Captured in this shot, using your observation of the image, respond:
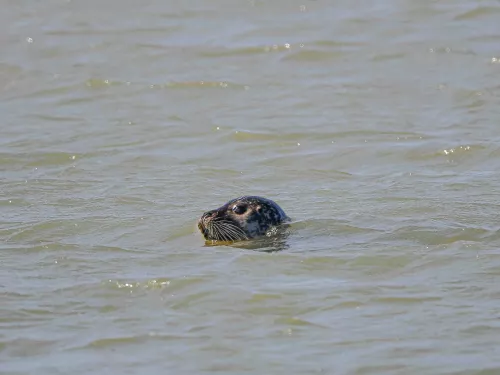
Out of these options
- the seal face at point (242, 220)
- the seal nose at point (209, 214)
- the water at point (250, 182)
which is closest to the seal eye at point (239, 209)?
the seal face at point (242, 220)

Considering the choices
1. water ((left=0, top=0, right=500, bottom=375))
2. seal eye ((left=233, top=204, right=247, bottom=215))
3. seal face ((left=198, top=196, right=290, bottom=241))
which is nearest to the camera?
water ((left=0, top=0, right=500, bottom=375))

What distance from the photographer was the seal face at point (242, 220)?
805 cm

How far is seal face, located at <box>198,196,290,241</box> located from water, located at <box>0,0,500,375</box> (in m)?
0.16

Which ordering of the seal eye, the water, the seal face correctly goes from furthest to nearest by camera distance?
the seal eye, the seal face, the water

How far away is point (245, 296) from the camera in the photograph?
6824mm

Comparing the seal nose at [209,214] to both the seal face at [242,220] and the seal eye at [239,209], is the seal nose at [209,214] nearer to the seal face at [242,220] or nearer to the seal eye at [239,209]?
the seal face at [242,220]

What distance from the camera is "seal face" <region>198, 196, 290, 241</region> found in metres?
8.05

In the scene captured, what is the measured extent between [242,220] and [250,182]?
1500mm

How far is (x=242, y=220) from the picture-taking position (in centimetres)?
822

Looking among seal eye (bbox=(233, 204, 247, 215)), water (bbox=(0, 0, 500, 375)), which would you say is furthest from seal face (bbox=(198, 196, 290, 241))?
water (bbox=(0, 0, 500, 375))

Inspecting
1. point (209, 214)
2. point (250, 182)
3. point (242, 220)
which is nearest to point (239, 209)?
point (242, 220)

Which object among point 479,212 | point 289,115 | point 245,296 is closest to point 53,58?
point 289,115

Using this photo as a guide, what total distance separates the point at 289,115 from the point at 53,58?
11.3 ft

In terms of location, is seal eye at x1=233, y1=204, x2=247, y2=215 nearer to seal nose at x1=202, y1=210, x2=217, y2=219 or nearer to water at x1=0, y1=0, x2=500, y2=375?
seal nose at x1=202, y1=210, x2=217, y2=219
